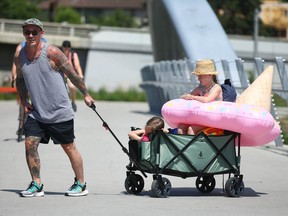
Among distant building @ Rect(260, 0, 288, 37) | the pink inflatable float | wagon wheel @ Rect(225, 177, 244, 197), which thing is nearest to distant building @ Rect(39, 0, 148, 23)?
distant building @ Rect(260, 0, 288, 37)

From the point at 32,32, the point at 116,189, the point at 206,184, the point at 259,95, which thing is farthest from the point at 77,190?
the point at 259,95

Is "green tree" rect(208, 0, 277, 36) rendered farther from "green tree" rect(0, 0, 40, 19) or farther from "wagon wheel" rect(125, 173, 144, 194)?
"wagon wheel" rect(125, 173, 144, 194)

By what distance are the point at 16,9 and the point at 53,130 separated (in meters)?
101

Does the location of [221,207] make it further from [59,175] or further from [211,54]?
[211,54]

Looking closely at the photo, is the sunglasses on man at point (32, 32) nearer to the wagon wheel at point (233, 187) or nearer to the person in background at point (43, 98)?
the person in background at point (43, 98)

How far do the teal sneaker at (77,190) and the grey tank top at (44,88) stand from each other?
66 cm

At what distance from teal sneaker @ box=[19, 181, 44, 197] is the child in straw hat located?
1.57 meters

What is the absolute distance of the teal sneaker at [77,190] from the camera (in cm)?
1115

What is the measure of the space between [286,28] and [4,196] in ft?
359

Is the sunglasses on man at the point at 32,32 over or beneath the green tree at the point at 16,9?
over

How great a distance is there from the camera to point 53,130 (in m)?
11.2

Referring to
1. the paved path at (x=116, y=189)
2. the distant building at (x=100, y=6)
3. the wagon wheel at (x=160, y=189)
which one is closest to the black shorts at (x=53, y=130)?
the paved path at (x=116, y=189)

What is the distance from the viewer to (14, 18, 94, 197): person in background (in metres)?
11.1

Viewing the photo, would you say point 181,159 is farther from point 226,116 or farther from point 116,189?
point 116,189
